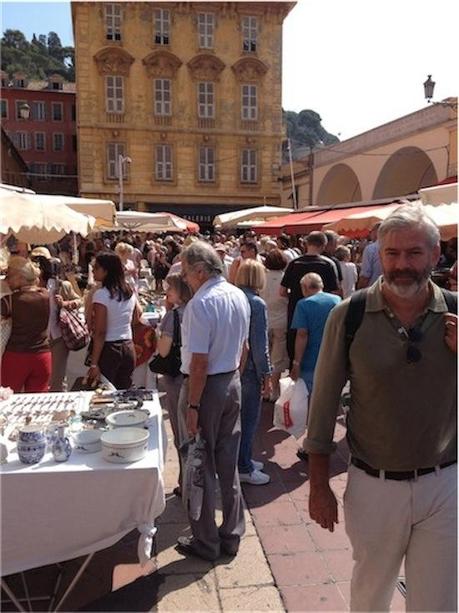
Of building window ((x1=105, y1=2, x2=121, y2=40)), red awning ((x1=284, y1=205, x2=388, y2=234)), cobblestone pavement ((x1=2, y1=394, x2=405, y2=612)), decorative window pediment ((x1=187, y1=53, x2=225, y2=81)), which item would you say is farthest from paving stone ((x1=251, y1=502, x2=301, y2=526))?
building window ((x1=105, y1=2, x2=121, y2=40))

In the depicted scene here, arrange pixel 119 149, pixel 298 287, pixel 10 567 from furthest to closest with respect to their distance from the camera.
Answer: pixel 119 149, pixel 298 287, pixel 10 567

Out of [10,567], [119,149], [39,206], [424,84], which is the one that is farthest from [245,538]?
[119,149]

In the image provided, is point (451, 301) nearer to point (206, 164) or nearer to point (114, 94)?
point (206, 164)

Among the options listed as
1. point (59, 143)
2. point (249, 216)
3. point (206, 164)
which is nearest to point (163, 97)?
point (206, 164)

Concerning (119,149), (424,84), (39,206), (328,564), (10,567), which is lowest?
(328,564)

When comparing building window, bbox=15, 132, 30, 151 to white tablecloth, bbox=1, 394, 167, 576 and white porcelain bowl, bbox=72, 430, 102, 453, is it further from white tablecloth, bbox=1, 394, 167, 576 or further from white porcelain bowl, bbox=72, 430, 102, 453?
white tablecloth, bbox=1, 394, 167, 576

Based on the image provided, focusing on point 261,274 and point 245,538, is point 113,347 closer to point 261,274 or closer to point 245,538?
point 261,274

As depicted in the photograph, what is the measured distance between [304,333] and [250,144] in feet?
99.9

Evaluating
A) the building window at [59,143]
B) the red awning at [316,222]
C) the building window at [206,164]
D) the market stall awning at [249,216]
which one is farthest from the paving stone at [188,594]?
the building window at [59,143]

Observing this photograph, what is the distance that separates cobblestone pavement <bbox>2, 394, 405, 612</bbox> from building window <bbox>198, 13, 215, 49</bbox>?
3294 cm

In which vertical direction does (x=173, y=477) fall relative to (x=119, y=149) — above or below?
below

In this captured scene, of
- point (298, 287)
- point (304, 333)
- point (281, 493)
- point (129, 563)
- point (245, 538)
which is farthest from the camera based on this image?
point (298, 287)

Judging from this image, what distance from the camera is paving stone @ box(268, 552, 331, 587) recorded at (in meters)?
2.86

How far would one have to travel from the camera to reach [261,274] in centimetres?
397
